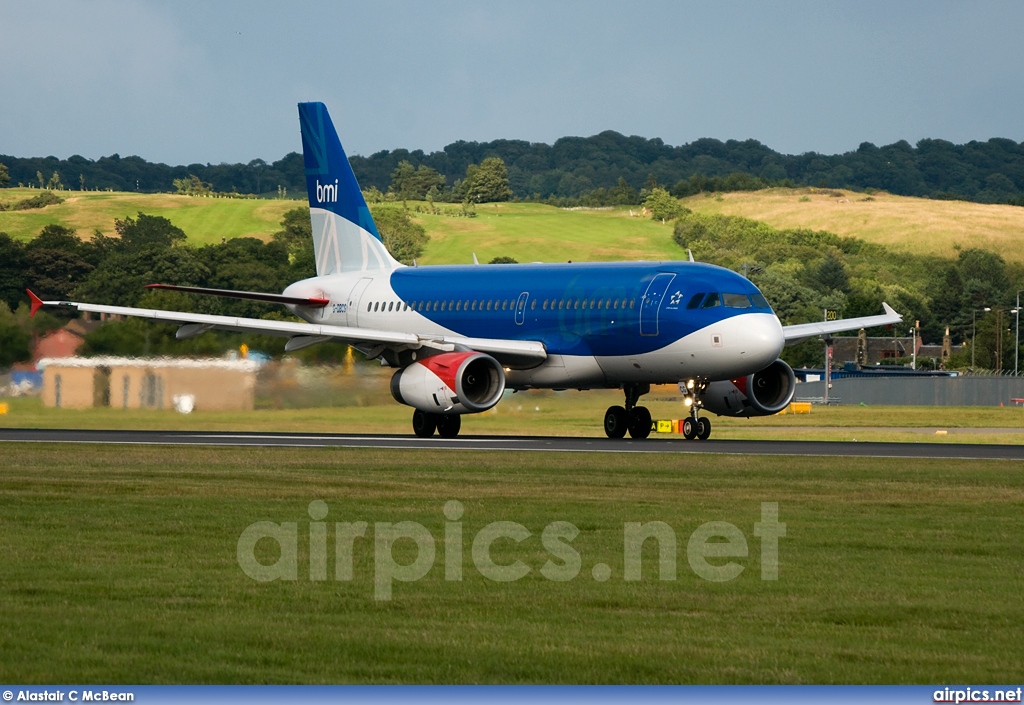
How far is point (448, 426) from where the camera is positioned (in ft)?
140

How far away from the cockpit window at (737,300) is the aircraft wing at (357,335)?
5.21m

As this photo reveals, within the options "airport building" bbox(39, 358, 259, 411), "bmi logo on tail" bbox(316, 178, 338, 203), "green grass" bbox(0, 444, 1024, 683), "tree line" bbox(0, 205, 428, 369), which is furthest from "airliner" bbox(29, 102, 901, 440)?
"green grass" bbox(0, 444, 1024, 683)

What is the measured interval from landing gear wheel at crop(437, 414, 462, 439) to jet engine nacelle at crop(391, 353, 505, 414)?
4.84ft

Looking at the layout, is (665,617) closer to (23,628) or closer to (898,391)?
(23,628)

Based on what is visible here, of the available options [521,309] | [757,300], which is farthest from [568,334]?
[757,300]

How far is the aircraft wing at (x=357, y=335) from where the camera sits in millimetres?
42156

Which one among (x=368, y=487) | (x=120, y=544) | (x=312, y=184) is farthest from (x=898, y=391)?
(x=120, y=544)

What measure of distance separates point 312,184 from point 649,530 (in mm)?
33701

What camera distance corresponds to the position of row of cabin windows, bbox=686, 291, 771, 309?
3931cm

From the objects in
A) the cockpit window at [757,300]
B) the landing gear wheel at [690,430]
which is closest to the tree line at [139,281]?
the landing gear wheel at [690,430]

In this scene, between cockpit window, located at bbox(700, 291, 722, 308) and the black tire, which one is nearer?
cockpit window, located at bbox(700, 291, 722, 308)

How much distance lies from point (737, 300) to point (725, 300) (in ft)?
0.92

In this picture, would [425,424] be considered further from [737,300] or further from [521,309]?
[737,300]

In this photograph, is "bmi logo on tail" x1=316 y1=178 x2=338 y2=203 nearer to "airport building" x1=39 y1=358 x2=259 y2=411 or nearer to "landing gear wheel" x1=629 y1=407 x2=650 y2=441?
"airport building" x1=39 y1=358 x2=259 y2=411
